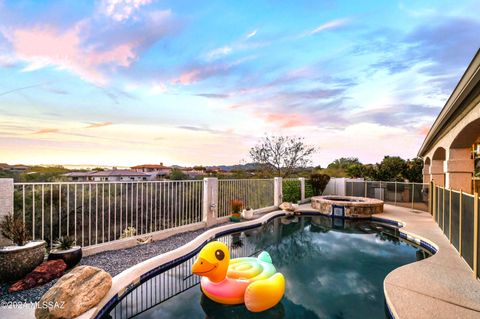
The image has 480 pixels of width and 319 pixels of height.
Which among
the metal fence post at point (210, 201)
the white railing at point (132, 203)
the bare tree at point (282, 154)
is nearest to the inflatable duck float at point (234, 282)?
the white railing at point (132, 203)

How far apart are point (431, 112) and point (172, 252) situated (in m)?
14.0

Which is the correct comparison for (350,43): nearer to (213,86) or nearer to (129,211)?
(213,86)

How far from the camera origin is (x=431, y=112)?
12172mm

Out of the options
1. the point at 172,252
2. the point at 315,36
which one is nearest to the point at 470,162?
the point at 315,36

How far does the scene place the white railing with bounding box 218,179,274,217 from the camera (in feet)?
30.8

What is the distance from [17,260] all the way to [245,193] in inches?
312

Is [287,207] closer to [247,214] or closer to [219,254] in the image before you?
[247,214]

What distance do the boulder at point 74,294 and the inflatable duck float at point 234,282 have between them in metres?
1.34

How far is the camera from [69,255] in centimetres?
432

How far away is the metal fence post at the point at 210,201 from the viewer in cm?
834

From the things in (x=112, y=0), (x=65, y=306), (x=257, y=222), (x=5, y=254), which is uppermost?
(x=112, y=0)

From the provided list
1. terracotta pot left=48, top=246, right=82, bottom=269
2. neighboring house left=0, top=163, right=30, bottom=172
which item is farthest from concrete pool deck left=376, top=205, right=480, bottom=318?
neighboring house left=0, top=163, right=30, bottom=172

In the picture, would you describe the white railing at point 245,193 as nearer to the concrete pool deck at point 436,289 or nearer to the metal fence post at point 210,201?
the metal fence post at point 210,201

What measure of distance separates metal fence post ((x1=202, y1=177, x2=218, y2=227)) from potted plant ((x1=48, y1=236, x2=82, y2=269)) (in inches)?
167
